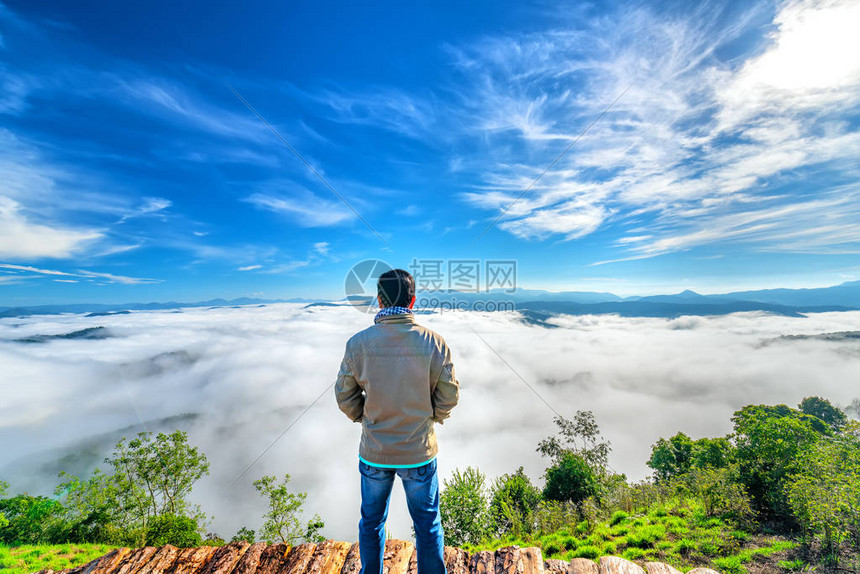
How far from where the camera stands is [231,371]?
19375cm

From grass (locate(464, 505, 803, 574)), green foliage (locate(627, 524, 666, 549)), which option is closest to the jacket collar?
grass (locate(464, 505, 803, 574))

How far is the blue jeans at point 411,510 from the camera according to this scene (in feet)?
11.6

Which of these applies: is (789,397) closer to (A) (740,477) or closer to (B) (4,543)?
(A) (740,477)

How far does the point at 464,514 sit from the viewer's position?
4478 cm

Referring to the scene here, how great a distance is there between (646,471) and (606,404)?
38.0 meters

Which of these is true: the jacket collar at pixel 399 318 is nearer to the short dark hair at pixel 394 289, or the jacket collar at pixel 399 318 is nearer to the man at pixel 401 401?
the man at pixel 401 401

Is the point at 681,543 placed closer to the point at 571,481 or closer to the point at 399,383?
the point at 399,383

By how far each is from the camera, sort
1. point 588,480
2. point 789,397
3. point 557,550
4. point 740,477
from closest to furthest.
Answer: point 557,550 < point 740,477 < point 588,480 < point 789,397

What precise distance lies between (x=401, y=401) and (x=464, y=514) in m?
51.5

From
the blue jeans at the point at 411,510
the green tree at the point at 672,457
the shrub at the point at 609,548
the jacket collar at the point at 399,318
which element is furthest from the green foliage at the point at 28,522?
the green tree at the point at 672,457

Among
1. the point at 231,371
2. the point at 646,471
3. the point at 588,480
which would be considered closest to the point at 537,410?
the point at 646,471

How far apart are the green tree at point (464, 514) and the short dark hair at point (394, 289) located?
50.1 meters

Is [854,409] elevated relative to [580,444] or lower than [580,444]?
elevated

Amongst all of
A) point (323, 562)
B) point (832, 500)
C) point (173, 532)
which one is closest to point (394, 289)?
point (323, 562)
